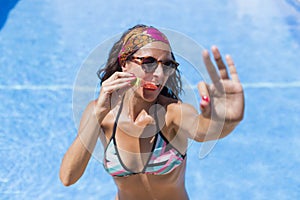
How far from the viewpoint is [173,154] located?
214 centimetres

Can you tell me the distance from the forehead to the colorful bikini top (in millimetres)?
387

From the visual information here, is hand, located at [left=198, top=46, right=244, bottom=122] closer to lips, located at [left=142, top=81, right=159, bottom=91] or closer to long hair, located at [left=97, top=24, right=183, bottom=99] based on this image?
lips, located at [left=142, top=81, right=159, bottom=91]

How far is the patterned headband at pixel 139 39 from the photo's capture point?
2.03 metres

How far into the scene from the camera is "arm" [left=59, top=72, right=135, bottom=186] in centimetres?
181

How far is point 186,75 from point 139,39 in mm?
2013

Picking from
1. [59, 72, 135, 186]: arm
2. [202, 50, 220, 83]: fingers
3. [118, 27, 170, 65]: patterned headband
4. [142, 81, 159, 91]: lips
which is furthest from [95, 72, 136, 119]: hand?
[202, 50, 220, 83]: fingers

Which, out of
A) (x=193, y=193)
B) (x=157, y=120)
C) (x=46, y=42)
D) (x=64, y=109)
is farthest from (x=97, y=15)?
(x=157, y=120)

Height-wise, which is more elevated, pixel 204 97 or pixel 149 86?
pixel 204 97

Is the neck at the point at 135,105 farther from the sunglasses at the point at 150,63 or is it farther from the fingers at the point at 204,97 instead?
the fingers at the point at 204,97

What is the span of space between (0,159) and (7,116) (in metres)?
0.61

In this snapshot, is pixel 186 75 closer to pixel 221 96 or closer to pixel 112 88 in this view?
pixel 112 88

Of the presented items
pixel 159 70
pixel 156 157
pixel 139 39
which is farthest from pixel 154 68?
pixel 156 157

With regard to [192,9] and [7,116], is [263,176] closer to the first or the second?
[7,116]

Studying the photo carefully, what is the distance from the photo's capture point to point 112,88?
174 centimetres
